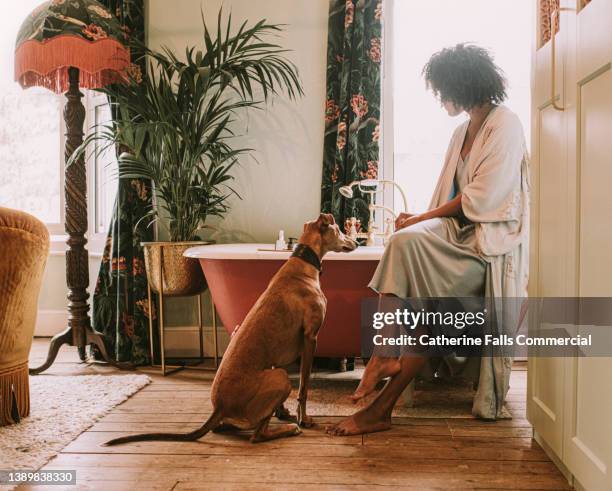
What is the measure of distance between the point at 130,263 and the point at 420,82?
2040mm

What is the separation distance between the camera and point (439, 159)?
11.9 ft

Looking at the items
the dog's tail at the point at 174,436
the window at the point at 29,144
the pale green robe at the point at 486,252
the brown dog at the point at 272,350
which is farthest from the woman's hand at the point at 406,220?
the window at the point at 29,144

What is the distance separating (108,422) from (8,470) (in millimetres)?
529

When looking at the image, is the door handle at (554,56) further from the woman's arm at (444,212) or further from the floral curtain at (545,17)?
the woman's arm at (444,212)

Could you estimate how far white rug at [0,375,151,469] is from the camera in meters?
1.94

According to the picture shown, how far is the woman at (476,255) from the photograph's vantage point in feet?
7.45

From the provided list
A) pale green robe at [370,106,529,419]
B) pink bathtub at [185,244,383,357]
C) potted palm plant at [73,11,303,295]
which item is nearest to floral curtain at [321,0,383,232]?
potted palm plant at [73,11,303,295]

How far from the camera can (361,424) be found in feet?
7.20

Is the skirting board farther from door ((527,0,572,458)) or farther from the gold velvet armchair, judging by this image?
door ((527,0,572,458))

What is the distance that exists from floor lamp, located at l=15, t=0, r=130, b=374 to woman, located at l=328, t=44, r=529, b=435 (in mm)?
1742

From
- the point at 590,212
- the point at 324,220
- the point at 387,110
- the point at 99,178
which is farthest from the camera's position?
the point at 99,178

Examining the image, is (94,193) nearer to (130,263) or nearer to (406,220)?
(130,263)

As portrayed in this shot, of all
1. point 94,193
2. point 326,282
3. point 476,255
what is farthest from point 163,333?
point 476,255

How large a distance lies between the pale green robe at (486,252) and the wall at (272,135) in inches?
54.1
